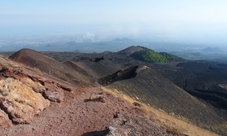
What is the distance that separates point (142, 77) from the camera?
32531mm

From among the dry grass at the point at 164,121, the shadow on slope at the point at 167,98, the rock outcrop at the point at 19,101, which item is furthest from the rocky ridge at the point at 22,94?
the shadow on slope at the point at 167,98

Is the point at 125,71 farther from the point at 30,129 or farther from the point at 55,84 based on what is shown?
the point at 30,129

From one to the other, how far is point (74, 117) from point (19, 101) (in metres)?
3.12

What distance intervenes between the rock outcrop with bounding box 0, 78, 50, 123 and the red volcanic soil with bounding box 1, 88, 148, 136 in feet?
1.30

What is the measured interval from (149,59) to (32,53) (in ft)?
220

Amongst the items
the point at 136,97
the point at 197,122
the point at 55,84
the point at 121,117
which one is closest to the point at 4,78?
the point at 55,84

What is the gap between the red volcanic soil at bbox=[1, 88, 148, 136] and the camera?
11.9m

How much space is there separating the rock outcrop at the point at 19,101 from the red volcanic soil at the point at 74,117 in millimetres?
396

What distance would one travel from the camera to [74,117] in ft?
43.9

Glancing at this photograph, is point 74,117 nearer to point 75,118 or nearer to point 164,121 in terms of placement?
point 75,118

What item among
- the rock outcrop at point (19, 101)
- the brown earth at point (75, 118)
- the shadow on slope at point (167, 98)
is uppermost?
the rock outcrop at point (19, 101)

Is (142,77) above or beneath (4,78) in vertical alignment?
beneath

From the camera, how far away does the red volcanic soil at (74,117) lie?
11.9 metres

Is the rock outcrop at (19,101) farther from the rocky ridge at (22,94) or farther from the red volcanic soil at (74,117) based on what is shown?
the red volcanic soil at (74,117)
